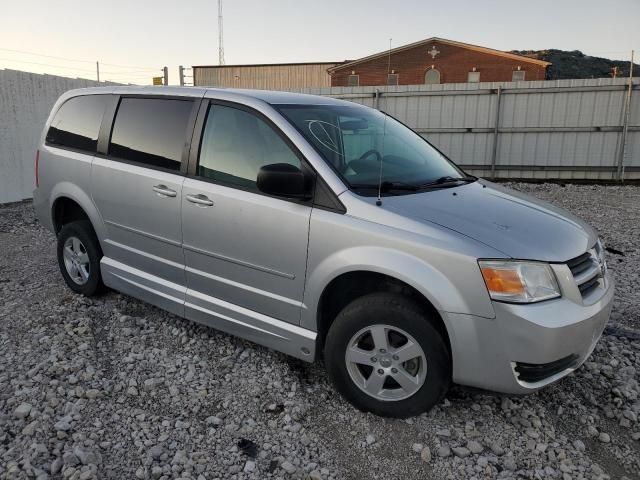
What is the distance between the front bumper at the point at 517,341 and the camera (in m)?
2.43

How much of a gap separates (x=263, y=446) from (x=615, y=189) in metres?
11.3

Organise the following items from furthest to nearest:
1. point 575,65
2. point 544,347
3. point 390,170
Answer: point 575,65
point 390,170
point 544,347

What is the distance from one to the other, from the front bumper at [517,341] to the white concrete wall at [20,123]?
31.5 feet

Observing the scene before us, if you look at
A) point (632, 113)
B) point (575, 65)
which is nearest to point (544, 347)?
point (632, 113)

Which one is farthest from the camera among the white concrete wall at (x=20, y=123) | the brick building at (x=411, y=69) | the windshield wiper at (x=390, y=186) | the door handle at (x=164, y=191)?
the brick building at (x=411, y=69)

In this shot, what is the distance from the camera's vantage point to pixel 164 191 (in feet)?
11.8

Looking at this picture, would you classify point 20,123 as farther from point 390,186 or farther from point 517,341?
point 517,341

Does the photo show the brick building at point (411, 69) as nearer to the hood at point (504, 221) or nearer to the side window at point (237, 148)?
the side window at point (237, 148)

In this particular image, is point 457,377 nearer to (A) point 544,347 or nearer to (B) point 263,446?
(A) point 544,347

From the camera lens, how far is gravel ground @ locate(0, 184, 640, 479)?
2510mm

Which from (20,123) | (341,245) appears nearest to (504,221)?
(341,245)

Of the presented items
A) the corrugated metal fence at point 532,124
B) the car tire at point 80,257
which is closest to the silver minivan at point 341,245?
the car tire at point 80,257

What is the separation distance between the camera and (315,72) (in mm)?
34062

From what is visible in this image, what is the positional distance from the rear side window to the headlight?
3361 millimetres
